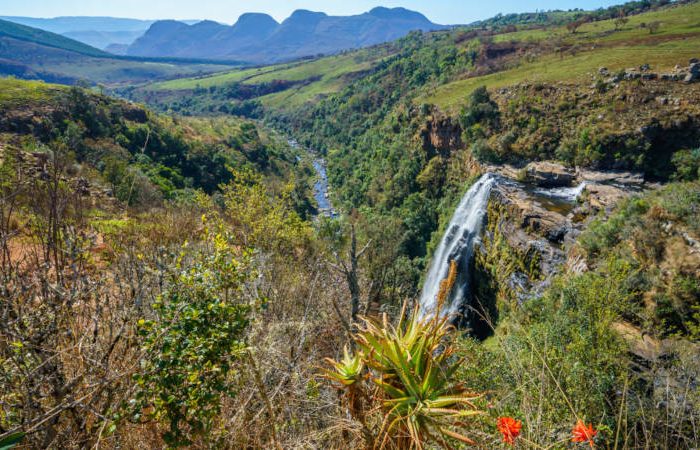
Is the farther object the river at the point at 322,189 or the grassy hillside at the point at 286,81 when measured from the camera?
the grassy hillside at the point at 286,81

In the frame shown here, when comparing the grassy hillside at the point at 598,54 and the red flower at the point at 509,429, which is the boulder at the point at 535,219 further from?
the red flower at the point at 509,429

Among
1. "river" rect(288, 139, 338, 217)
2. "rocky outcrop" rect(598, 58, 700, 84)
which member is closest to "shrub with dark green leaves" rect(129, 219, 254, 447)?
"rocky outcrop" rect(598, 58, 700, 84)

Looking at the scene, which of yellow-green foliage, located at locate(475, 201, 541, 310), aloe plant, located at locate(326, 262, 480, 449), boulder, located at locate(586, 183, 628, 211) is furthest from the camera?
yellow-green foliage, located at locate(475, 201, 541, 310)

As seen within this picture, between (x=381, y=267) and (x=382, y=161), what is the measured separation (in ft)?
86.4

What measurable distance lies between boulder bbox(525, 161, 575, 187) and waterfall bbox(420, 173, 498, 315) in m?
2.38

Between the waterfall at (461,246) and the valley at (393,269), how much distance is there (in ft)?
0.68

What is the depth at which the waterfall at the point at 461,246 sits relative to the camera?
77.4 ft

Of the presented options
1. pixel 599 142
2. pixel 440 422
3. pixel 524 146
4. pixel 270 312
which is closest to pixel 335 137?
pixel 524 146

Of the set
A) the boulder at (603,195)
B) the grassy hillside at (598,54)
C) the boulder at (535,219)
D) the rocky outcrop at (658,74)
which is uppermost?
the grassy hillside at (598,54)

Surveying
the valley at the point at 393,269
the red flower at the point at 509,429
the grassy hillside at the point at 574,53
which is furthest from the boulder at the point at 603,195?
the red flower at the point at 509,429

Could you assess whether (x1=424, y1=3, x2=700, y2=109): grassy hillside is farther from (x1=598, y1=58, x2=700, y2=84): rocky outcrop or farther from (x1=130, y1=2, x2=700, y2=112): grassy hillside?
(x1=598, y1=58, x2=700, y2=84): rocky outcrop

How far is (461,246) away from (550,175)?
7.48 meters

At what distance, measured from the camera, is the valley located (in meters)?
3.03

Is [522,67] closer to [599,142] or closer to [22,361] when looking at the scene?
[599,142]
